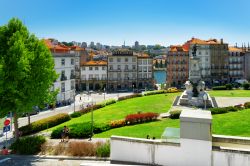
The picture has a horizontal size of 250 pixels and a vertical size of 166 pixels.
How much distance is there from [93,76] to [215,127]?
7404cm

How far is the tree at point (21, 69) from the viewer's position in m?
24.3

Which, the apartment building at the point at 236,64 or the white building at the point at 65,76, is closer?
the white building at the point at 65,76

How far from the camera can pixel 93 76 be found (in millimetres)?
100250

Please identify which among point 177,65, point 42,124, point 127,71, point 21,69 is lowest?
point 42,124

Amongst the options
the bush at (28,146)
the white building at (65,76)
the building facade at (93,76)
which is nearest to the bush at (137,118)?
the bush at (28,146)

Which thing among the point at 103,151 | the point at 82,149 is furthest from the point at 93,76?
the point at 103,151

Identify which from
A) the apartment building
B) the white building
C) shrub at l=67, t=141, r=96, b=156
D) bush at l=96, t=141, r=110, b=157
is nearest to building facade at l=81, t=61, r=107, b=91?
the white building

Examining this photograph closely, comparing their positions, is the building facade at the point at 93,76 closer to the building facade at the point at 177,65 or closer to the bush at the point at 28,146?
the building facade at the point at 177,65

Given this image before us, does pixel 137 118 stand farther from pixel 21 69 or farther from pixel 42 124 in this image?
pixel 21 69

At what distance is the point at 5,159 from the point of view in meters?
21.5

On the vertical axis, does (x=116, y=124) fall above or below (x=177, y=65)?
below

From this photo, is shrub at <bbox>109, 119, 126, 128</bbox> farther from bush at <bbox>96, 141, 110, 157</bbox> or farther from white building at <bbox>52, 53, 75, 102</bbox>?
white building at <bbox>52, 53, 75, 102</bbox>

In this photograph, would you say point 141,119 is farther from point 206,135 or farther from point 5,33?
point 206,135

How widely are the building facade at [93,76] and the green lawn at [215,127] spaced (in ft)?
222
